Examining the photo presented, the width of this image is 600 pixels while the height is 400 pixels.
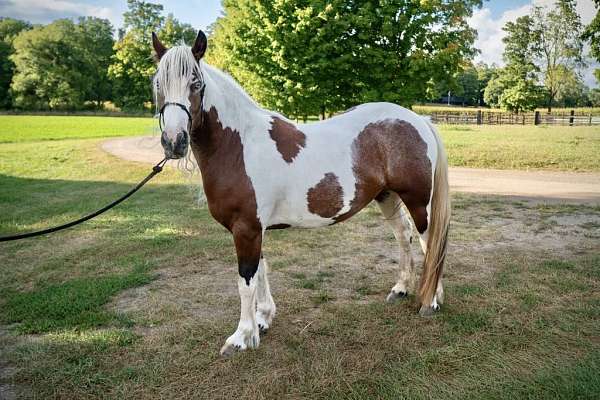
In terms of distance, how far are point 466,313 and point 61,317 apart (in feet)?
12.7

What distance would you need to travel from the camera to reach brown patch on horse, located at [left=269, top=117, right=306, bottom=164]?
126 inches

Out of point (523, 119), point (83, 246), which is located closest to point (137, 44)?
point (523, 119)

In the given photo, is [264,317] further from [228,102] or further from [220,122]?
[228,102]

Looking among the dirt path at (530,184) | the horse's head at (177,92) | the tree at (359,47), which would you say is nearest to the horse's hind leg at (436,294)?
the horse's head at (177,92)

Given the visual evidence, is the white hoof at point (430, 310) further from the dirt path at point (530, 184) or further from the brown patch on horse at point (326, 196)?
the dirt path at point (530, 184)

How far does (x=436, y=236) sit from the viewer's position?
371cm

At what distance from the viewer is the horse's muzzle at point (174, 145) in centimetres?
250

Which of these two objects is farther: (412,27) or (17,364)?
(412,27)

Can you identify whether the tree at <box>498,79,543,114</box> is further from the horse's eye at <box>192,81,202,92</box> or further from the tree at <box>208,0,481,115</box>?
the horse's eye at <box>192,81,202,92</box>

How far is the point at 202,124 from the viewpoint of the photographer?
2939mm

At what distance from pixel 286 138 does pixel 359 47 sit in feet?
26.0

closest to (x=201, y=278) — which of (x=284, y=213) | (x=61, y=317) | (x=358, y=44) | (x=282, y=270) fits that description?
(x=282, y=270)

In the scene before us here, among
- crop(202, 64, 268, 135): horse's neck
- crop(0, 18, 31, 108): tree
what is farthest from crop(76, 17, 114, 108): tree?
crop(202, 64, 268, 135): horse's neck

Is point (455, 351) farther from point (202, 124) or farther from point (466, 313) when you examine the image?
point (202, 124)
